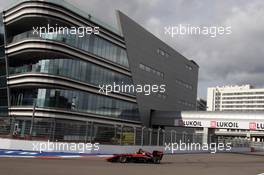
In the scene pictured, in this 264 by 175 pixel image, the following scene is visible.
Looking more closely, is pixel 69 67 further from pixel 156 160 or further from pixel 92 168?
pixel 92 168

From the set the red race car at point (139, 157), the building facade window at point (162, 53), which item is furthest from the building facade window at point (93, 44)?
the red race car at point (139, 157)

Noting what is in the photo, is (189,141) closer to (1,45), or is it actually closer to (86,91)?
(86,91)

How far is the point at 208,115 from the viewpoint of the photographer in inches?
2329

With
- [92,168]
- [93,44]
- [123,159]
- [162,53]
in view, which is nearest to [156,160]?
[123,159]

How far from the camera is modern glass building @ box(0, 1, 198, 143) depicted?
46.3 m

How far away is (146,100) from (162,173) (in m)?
43.9

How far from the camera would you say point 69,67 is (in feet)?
158

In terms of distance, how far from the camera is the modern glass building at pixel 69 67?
46.3m

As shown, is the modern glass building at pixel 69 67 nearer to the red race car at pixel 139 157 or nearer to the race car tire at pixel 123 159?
the red race car at pixel 139 157

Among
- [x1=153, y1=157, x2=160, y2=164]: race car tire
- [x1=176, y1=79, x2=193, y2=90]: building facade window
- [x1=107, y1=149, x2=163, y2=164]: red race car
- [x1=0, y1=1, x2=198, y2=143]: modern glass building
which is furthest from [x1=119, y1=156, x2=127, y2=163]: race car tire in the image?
[x1=176, y1=79, x2=193, y2=90]: building facade window

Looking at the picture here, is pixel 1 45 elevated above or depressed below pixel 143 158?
above

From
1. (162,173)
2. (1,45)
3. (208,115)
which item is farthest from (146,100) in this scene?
(162,173)

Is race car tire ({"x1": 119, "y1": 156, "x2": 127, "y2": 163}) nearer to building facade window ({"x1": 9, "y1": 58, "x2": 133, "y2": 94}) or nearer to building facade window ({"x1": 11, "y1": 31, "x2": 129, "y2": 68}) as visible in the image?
building facade window ({"x1": 9, "y1": 58, "x2": 133, "y2": 94})

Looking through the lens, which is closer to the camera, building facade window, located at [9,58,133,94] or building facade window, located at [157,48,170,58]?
building facade window, located at [9,58,133,94]
